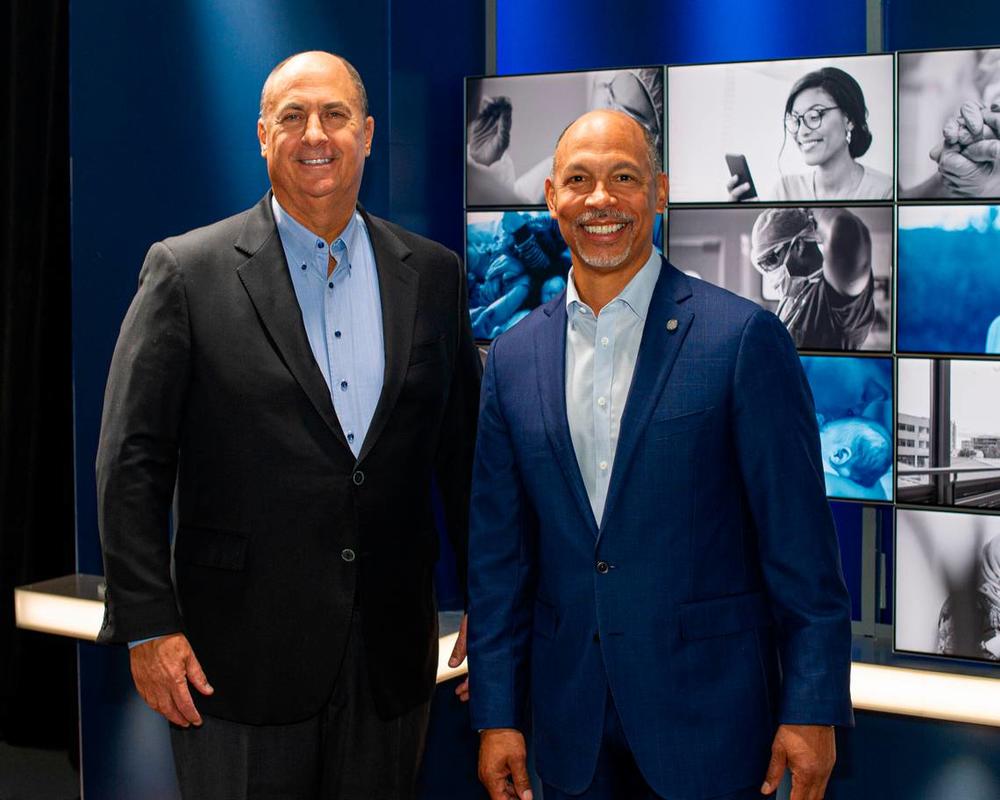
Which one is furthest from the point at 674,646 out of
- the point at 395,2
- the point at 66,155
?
the point at 66,155

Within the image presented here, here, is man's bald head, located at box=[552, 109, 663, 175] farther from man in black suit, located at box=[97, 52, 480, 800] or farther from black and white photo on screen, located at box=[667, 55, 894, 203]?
black and white photo on screen, located at box=[667, 55, 894, 203]

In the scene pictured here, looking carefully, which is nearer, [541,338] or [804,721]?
[804,721]

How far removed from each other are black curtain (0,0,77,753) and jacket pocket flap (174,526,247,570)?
2.41 m

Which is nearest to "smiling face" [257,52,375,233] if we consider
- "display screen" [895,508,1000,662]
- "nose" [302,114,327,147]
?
"nose" [302,114,327,147]

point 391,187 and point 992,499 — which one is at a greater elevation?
point 391,187

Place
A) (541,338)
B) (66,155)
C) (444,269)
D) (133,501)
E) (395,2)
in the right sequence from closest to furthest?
1. (541,338)
2. (133,501)
3. (444,269)
4. (395,2)
5. (66,155)

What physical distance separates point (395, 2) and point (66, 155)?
1782mm

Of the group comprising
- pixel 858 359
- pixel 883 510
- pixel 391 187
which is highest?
pixel 391 187

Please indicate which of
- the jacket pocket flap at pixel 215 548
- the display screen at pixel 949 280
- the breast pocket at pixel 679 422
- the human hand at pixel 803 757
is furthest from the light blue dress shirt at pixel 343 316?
the display screen at pixel 949 280

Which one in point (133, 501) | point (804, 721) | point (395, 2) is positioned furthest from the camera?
point (395, 2)

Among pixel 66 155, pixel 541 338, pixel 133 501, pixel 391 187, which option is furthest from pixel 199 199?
pixel 541 338

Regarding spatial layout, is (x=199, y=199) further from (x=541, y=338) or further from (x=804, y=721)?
(x=804, y=721)

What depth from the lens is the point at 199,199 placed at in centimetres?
352

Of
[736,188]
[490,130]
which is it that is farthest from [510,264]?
[736,188]
